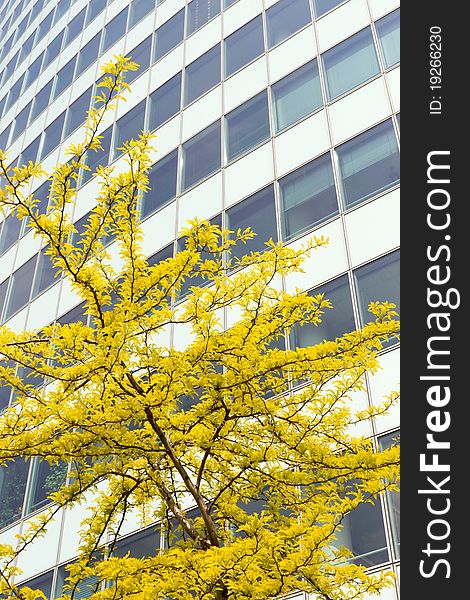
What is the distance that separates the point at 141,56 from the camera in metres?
22.9

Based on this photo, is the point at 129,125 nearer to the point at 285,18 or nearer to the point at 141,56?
the point at 141,56

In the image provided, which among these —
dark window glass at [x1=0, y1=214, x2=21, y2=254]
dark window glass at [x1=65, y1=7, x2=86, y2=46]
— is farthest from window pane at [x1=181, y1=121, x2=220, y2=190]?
dark window glass at [x1=65, y1=7, x2=86, y2=46]

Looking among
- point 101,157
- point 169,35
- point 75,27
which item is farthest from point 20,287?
point 75,27

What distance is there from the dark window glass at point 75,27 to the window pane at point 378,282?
20.1 metres

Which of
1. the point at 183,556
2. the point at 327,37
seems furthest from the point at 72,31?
the point at 183,556

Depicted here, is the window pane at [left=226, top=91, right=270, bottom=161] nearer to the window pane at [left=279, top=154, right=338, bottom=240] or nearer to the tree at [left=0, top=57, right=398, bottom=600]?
the window pane at [left=279, top=154, right=338, bottom=240]

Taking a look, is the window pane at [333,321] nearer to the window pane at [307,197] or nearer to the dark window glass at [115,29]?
the window pane at [307,197]

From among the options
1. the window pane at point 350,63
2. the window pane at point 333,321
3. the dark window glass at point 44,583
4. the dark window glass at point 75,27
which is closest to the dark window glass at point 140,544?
the dark window glass at point 44,583

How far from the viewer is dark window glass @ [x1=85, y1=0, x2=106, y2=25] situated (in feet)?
88.7

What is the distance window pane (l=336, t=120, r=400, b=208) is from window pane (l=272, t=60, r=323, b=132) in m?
2.09

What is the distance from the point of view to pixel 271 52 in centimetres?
1819

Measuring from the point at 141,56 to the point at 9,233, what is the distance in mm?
7569

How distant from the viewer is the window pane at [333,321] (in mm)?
12289

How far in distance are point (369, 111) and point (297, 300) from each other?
922 cm
